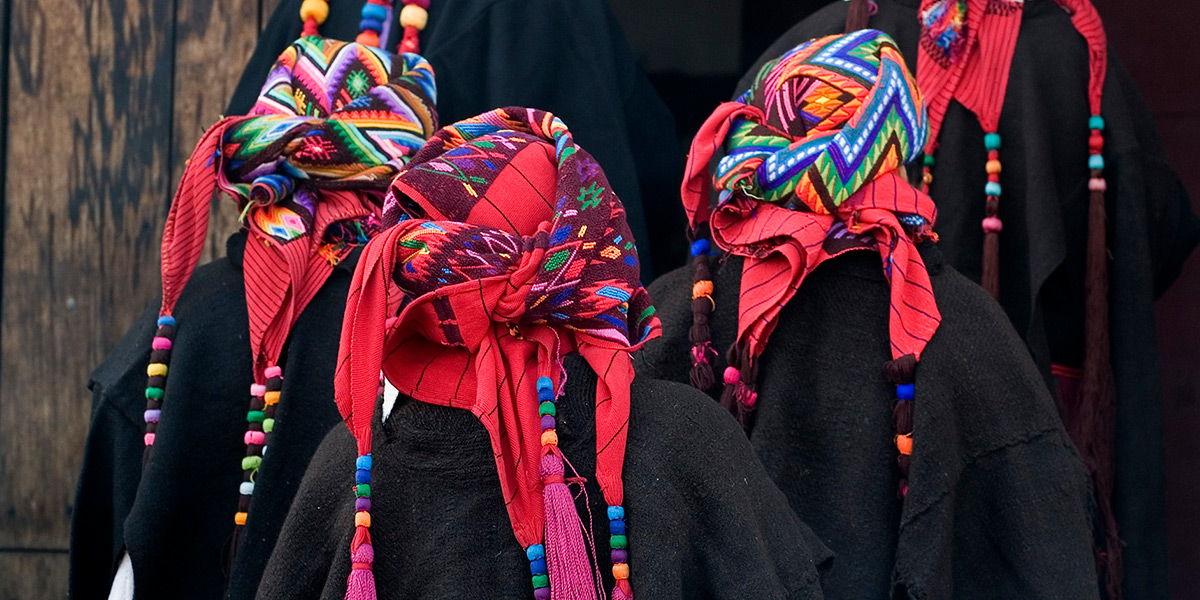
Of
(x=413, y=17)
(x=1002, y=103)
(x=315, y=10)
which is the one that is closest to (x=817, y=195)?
(x=1002, y=103)

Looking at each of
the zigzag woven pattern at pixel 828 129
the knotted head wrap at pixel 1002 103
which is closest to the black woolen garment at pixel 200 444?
the zigzag woven pattern at pixel 828 129

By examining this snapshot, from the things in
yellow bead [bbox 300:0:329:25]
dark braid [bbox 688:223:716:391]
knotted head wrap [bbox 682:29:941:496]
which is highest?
yellow bead [bbox 300:0:329:25]

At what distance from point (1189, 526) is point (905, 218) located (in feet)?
4.44

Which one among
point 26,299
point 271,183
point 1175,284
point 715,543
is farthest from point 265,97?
point 1175,284

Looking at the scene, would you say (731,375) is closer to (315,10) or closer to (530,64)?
Result: (530,64)

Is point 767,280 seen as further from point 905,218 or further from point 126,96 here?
point 126,96

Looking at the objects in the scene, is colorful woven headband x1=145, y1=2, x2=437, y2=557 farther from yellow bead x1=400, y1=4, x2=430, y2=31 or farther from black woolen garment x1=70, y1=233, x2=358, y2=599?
yellow bead x1=400, y1=4, x2=430, y2=31

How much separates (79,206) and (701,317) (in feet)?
4.63

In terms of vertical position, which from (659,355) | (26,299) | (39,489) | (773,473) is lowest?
(39,489)

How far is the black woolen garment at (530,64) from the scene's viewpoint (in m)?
2.04

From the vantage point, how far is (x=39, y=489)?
2.37 metres

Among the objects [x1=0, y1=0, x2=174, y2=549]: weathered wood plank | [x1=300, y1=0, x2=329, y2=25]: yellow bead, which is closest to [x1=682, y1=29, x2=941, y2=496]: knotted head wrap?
[x1=300, y1=0, x2=329, y2=25]: yellow bead

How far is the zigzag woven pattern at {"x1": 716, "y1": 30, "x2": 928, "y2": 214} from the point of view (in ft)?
4.94

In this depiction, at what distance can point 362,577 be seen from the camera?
3.61ft
